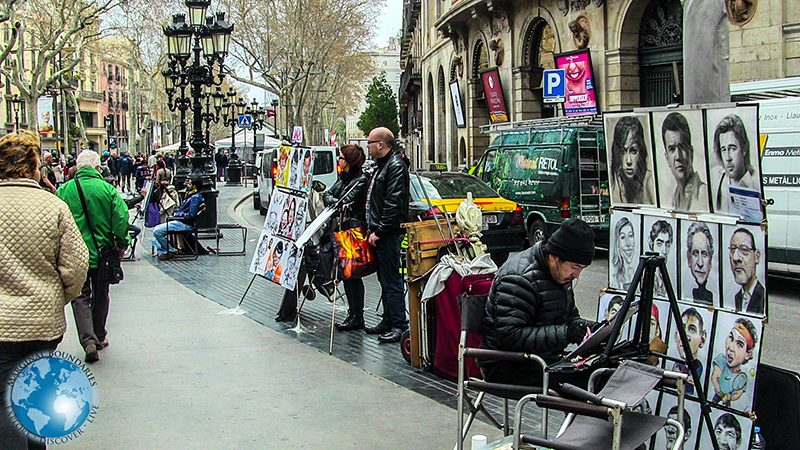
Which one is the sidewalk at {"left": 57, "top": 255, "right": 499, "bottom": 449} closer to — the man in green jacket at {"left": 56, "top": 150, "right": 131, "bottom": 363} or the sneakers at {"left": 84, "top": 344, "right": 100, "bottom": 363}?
the sneakers at {"left": 84, "top": 344, "right": 100, "bottom": 363}

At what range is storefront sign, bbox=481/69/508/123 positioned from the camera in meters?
29.2

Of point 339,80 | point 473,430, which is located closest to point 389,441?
point 473,430

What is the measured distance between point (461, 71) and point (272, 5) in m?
19.2

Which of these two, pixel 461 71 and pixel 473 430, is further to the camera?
pixel 461 71

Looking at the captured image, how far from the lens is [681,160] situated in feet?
14.2

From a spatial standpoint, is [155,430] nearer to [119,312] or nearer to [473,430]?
[473,430]

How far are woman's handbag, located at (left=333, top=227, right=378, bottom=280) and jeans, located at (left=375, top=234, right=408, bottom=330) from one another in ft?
0.33

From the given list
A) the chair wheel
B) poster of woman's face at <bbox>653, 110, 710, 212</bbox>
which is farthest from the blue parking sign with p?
poster of woman's face at <bbox>653, 110, 710, 212</bbox>

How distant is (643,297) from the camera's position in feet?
13.1

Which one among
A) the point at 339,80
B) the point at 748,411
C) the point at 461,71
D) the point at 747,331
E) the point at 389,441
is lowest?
the point at 389,441

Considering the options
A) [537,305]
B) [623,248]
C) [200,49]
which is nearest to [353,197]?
[623,248]

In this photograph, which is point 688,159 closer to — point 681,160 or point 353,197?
point 681,160

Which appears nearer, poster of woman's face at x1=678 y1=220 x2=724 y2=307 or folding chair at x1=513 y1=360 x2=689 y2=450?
folding chair at x1=513 y1=360 x2=689 y2=450

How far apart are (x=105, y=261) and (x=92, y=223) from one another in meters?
0.36
